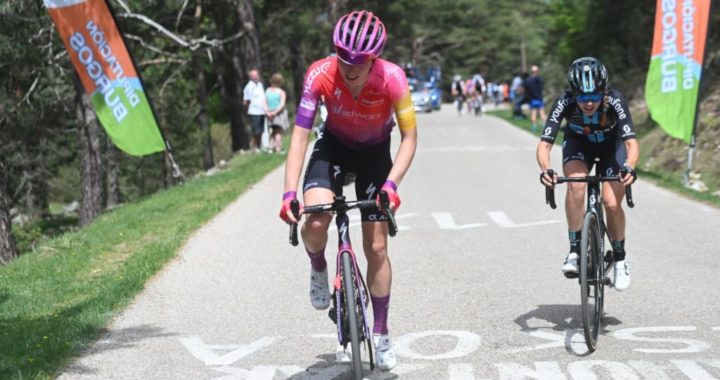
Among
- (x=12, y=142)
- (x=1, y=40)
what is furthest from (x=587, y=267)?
(x=12, y=142)

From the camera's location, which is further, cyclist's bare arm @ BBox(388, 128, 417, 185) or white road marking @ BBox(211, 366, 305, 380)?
white road marking @ BBox(211, 366, 305, 380)

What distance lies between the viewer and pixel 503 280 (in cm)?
939

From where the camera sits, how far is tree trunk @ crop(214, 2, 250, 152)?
36.5m

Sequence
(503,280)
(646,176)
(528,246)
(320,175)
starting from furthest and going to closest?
(646,176)
(528,246)
(503,280)
(320,175)

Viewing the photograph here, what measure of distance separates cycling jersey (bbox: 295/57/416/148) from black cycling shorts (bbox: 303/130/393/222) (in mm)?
152

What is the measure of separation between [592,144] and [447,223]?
19.1ft

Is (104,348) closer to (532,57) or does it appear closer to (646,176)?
(646,176)

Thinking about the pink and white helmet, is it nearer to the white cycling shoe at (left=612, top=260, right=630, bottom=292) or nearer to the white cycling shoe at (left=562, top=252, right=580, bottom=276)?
the white cycling shoe at (left=562, top=252, right=580, bottom=276)

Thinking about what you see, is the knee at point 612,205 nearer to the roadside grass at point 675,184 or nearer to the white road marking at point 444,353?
the white road marking at point 444,353

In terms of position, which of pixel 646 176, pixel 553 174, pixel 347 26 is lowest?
pixel 646 176

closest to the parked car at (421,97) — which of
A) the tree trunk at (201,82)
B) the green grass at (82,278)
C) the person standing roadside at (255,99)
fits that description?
the tree trunk at (201,82)

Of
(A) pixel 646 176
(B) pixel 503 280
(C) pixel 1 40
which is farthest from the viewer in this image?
(C) pixel 1 40

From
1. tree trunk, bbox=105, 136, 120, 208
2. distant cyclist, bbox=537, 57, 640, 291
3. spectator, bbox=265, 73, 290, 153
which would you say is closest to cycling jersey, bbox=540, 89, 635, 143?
distant cyclist, bbox=537, 57, 640, 291

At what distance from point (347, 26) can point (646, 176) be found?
1431cm
